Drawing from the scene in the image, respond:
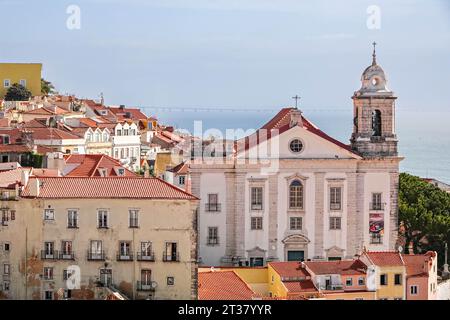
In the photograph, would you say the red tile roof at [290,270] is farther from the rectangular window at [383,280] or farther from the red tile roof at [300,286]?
the rectangular window at [383,280]

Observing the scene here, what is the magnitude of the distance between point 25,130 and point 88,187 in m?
9.35

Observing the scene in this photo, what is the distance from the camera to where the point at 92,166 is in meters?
17.1

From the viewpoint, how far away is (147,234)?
12688 mm

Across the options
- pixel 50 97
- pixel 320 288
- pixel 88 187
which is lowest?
pixel 320 288

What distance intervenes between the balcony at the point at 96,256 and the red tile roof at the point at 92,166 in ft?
11.6

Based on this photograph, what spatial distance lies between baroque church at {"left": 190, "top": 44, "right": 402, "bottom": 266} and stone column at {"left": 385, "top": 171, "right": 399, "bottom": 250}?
0.01 metres

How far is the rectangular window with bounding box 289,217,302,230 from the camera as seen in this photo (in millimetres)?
16797

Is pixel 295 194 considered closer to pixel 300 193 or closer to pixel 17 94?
pixel 300 193

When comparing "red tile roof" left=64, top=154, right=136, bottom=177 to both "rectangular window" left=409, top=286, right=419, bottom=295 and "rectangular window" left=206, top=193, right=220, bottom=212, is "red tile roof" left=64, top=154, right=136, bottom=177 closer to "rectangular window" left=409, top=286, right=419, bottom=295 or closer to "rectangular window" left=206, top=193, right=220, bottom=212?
"rectangular window" left=206, top=193, right=220, bottom=212

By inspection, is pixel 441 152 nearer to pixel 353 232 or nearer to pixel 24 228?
pixel 353 232

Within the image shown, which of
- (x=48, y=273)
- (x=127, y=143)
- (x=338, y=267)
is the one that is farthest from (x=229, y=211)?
→ (x=127, y=143)

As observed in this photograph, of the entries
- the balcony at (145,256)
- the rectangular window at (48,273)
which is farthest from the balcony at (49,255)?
the balcony at (145,256)

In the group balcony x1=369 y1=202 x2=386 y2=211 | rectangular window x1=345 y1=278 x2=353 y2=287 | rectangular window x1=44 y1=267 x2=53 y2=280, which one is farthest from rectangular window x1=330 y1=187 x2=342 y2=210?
rectangular window x1=44 y1=267 x2=53 y2=280
